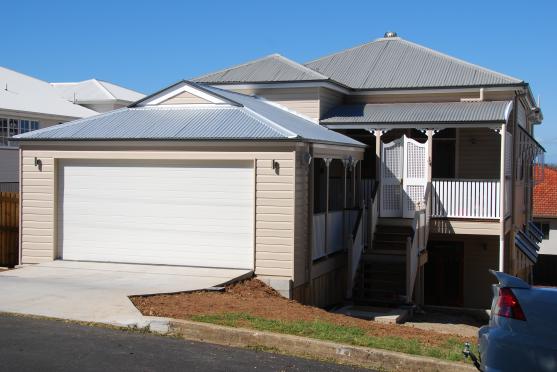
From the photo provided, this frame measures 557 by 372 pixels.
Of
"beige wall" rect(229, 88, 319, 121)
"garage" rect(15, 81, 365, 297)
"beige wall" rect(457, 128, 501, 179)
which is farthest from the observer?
"beige wall" rect(457, 128, 501, 179)

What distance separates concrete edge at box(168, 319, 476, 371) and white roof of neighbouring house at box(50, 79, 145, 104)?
1326 inches

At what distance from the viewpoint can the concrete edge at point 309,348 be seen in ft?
28.1

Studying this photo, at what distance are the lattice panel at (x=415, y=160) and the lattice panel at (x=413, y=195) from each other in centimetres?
32

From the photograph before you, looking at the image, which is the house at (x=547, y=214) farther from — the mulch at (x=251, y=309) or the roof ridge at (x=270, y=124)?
the mulch at (x=251, y=309)

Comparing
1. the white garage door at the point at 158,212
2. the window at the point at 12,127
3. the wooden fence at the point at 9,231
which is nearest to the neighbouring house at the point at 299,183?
the white garage door at the point at 158,212

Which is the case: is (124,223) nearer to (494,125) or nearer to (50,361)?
(50,361)

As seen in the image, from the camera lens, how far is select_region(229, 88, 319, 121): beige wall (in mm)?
20688

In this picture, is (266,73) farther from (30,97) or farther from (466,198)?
(30,97)

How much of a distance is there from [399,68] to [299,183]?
397 inches

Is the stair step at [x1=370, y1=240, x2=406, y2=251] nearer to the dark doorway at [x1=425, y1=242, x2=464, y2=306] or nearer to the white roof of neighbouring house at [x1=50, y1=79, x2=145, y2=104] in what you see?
the dark doorway at [x1=425, y1=242, x2=464, y2=306]

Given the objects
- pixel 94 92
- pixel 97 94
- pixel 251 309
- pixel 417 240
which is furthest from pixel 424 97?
pixel 94 92

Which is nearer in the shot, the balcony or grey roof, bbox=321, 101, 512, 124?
the balcony

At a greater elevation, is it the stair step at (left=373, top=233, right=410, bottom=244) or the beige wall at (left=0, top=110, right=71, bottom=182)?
the beige wall at (left=0, top=110, right=71, bottom=182)

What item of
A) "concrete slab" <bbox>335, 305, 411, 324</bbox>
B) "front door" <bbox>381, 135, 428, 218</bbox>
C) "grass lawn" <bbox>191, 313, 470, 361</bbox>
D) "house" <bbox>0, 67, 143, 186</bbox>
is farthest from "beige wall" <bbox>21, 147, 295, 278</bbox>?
"house" <bbox>0, 67, 143, 186</bbox>
